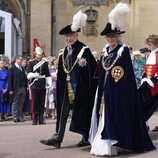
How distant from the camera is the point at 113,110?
7.70m

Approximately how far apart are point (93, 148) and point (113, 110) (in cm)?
65

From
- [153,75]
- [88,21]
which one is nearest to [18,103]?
[153,75]

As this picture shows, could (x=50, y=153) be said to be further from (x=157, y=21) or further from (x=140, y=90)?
(x=157, y=21)

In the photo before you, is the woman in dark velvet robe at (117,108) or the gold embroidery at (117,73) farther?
the gold embroidery at (117,73)

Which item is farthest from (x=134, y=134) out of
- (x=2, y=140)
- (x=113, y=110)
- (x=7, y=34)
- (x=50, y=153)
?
(x=7, y=34)

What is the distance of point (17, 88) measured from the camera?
43.9 feet

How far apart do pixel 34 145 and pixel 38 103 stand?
11.6 ft

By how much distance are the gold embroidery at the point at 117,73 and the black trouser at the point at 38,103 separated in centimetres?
468

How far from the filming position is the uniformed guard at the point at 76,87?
818cm

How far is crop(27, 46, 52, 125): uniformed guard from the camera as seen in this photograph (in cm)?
1214

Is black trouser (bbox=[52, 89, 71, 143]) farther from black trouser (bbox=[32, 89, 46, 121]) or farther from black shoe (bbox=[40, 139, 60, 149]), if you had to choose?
black trouser (bbox=[32, 89, 46, 121])

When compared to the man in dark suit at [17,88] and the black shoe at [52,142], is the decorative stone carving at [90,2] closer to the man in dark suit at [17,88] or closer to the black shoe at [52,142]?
the man in dark suit at [17,88]

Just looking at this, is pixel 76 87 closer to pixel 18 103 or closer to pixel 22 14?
pixel 18 103

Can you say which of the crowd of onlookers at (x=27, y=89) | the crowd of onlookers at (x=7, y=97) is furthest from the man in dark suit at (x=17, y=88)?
the crowd of onlookers at (x=27, y=89)
